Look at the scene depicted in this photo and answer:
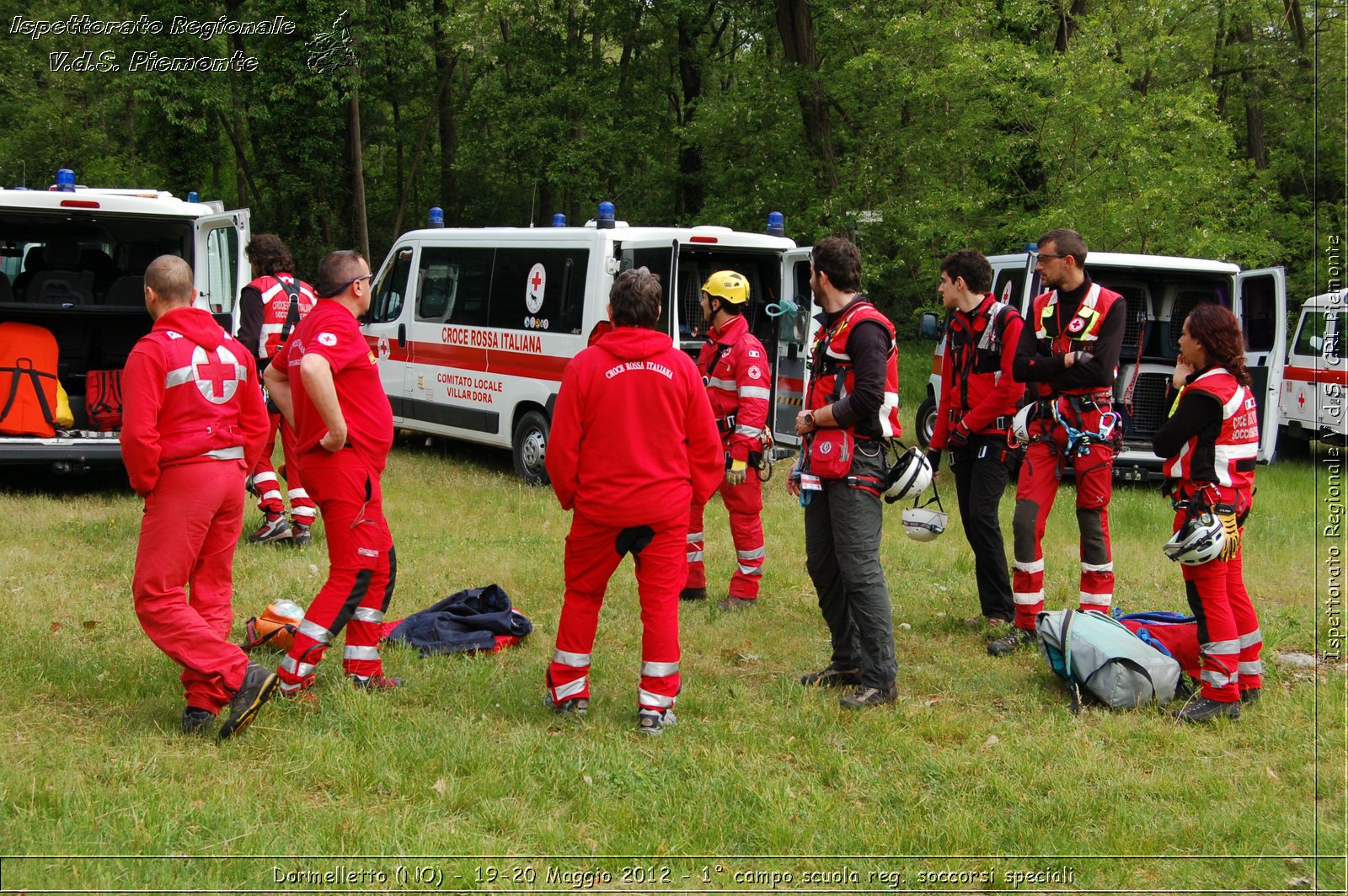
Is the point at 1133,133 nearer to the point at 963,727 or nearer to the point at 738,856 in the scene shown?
the point at 963,727

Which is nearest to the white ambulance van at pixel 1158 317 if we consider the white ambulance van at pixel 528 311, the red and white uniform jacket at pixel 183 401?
the white ambulance van at pixel 528 311

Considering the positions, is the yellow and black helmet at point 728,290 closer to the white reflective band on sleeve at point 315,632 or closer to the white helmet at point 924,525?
the white helmet at point 924,525

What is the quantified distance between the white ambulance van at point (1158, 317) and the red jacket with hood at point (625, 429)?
6488 mm

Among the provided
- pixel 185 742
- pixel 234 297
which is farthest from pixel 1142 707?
pixel 234 297

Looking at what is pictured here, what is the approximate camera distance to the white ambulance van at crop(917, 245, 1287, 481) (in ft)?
34.7

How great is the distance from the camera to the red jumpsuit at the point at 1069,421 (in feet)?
19.6

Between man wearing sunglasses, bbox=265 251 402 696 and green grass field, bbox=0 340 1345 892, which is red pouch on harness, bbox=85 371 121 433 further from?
man wearing sunglasses, bbox=265 251 402 696

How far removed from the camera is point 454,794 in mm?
4148

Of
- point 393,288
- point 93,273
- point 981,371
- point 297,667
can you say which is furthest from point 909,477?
point 393,288

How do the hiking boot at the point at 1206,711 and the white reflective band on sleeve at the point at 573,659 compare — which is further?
the hiking boot at the point at 1206,711

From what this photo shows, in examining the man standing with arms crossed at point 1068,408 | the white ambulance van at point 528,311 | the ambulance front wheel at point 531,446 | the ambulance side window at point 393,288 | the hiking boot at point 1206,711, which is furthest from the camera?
the ambulance side window at point 393,288

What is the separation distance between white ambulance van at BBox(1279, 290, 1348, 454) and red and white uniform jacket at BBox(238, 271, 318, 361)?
10.1 m

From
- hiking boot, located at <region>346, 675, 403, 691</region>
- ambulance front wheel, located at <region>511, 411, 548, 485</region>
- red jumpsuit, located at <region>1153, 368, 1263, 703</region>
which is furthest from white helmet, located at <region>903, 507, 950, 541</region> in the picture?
ambulance front wheel, located at <region>511, 411, 548, 485</region>

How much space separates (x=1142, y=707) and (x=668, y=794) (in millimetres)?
2432
